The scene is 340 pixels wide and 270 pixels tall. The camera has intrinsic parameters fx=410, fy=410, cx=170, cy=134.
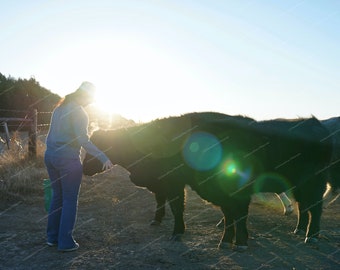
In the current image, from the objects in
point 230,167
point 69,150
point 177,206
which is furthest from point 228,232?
point 69,150

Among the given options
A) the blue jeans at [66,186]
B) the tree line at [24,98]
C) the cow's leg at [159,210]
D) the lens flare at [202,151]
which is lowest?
Answer: the cow's leg at [159,210]

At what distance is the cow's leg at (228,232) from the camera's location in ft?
19.0

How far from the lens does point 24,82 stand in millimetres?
33156

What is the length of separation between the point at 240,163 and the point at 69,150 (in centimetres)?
254

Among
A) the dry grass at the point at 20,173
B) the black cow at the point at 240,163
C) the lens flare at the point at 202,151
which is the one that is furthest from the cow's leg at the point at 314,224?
the dry grass at the point at 20,173

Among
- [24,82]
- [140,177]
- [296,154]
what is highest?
[24,82]

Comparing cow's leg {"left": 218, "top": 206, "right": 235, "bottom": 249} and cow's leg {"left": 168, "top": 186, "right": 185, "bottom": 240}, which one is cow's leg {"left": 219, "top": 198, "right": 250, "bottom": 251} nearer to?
cow's leg {"left": 218, "top": 206, "right": 235, "bottom": 249}

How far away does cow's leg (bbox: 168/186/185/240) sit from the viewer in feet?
21.3

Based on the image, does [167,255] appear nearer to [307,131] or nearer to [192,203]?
[307,131]

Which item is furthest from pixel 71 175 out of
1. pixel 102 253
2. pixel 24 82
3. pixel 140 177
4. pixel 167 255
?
pixel 24 82

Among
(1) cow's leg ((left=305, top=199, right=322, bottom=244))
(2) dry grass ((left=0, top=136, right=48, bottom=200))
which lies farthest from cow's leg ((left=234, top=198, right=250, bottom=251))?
(2) dry grass ((left=0, top=136, right=48, bottom=200))

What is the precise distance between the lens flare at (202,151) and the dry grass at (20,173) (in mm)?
4517

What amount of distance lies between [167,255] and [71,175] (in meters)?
1.68

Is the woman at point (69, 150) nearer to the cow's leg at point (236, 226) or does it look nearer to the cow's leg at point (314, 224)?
the cow's leg at point (236, 226)
